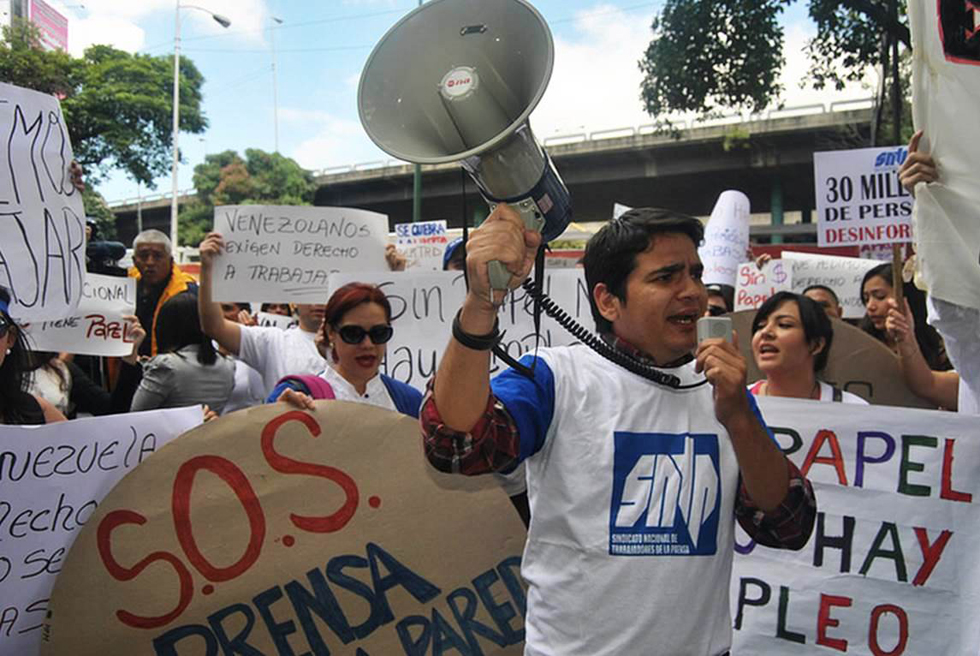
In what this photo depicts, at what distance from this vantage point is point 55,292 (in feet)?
7.93

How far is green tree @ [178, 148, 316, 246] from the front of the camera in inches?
1564

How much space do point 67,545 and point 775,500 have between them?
178 centimetres

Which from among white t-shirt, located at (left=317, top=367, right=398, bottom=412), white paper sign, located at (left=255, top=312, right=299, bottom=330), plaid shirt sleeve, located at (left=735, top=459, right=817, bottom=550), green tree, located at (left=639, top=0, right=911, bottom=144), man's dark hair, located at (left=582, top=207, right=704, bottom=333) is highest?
green tree, located at (left=639, top=0, right=911, bottom=144)

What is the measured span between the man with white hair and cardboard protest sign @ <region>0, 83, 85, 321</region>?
6.58 ft

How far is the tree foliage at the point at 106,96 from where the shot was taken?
875 inches

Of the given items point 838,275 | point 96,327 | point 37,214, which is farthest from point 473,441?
point 838,275

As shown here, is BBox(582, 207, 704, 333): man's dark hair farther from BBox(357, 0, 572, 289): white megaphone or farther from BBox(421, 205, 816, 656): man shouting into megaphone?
BBox(357, 0, 572, 289): white megaphone

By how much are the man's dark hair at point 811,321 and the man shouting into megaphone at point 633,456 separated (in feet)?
4.94

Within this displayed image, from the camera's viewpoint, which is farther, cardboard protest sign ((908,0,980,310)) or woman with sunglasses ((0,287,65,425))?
woman with sunglasses ((0,287,65,425))

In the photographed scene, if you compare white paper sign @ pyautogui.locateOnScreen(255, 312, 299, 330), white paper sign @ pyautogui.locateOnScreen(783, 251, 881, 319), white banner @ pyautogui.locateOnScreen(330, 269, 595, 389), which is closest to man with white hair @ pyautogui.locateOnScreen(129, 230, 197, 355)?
white paper sign @ pyautogui.locateOnScreen(255, 312, 299, 330)

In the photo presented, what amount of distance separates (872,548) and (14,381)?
251cm

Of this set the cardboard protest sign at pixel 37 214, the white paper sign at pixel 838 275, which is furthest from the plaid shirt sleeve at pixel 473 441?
the white paper sign at pixel 838 275

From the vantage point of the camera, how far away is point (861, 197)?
174 inches

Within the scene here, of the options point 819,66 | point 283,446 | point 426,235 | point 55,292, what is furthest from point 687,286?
point 819,66
